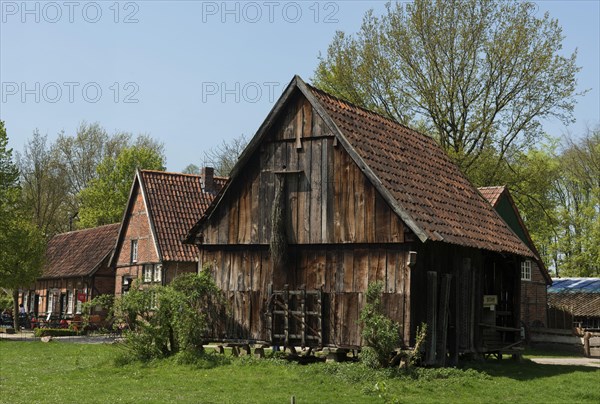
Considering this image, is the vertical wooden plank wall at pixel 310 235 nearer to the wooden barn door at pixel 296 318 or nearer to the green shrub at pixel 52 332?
the wooden barn door at pixel 296 318

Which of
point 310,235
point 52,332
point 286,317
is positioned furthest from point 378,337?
point 52,332

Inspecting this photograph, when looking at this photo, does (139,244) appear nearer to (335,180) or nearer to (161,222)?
(161,222)

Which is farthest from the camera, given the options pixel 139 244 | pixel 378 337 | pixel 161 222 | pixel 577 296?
pixel 577 296

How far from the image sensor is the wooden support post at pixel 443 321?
77.2ft

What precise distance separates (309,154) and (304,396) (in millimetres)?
8385

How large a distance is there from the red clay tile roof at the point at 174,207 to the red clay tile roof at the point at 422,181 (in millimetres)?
15993

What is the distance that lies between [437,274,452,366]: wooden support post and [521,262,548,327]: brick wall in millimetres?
21434

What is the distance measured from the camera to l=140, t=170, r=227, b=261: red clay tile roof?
4212cm

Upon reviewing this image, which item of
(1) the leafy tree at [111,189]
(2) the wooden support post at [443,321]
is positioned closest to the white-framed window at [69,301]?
(1) the leafy tree at [111,189]

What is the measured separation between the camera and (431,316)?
915 inches

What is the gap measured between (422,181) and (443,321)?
4.63 m

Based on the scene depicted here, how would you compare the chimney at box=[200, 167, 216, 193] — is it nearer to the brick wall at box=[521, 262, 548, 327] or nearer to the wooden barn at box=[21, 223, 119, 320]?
the wooden barn at box=[21, 223, 119, 320]

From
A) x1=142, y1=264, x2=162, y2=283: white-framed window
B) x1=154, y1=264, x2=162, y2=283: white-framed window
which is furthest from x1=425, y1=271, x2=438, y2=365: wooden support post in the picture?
x1=154, y1=264, x2=162, y2=283: white-framed window

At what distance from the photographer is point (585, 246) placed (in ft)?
196
